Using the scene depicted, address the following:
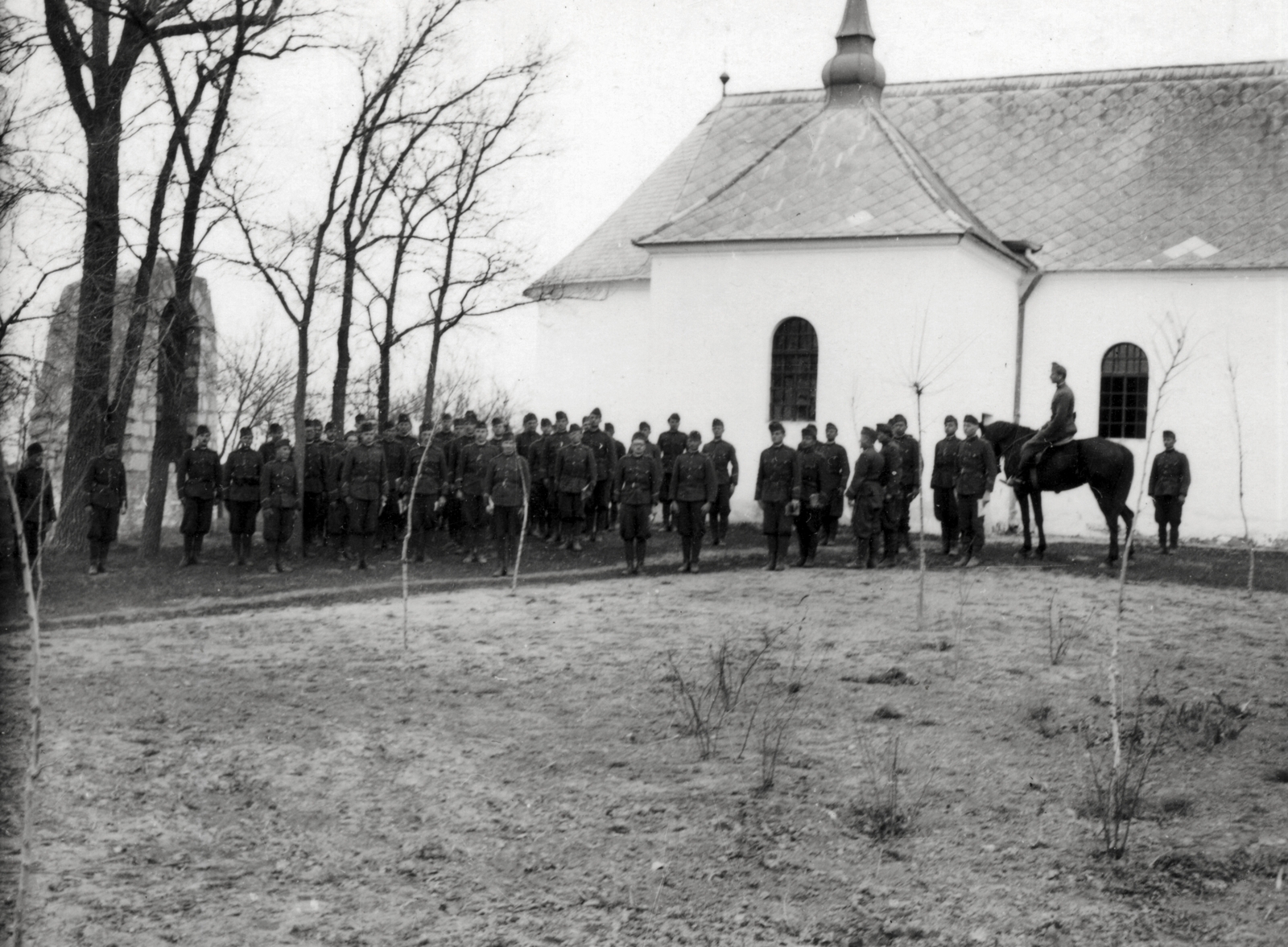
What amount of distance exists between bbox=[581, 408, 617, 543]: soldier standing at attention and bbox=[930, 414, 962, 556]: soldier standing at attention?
4696 mm

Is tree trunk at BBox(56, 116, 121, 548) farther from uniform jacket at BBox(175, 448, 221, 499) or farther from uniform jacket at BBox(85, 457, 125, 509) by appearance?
uniform jacket at BBox(175, 448, 221, 499)

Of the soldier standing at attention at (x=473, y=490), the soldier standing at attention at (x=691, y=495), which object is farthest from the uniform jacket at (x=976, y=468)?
the soldier standing at attention at (x=473, y=490)

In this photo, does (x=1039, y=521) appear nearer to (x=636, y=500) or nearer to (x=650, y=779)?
(x=636, y=500)

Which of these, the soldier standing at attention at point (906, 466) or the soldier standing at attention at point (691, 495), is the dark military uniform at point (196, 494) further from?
the soldier standing at attention at point (906, 466)

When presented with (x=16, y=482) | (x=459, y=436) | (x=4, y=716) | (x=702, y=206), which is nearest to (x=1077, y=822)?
→ (x=4, y=716)

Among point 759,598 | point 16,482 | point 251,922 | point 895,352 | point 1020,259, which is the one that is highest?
point 1020,259

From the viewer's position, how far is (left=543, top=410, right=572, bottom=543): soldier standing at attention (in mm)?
19047

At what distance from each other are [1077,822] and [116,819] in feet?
15.3

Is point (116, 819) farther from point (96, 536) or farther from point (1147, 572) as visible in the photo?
point (1147, 572)

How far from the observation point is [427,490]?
1770 cm

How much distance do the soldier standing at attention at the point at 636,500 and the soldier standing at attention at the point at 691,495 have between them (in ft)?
1.04

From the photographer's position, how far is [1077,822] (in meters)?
6.87

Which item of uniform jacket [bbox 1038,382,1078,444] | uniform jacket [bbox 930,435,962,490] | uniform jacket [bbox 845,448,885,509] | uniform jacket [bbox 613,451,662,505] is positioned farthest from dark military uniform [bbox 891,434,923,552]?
uniform jacket [bbox 613,451,662,505]

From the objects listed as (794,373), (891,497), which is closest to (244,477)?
(891,497)
